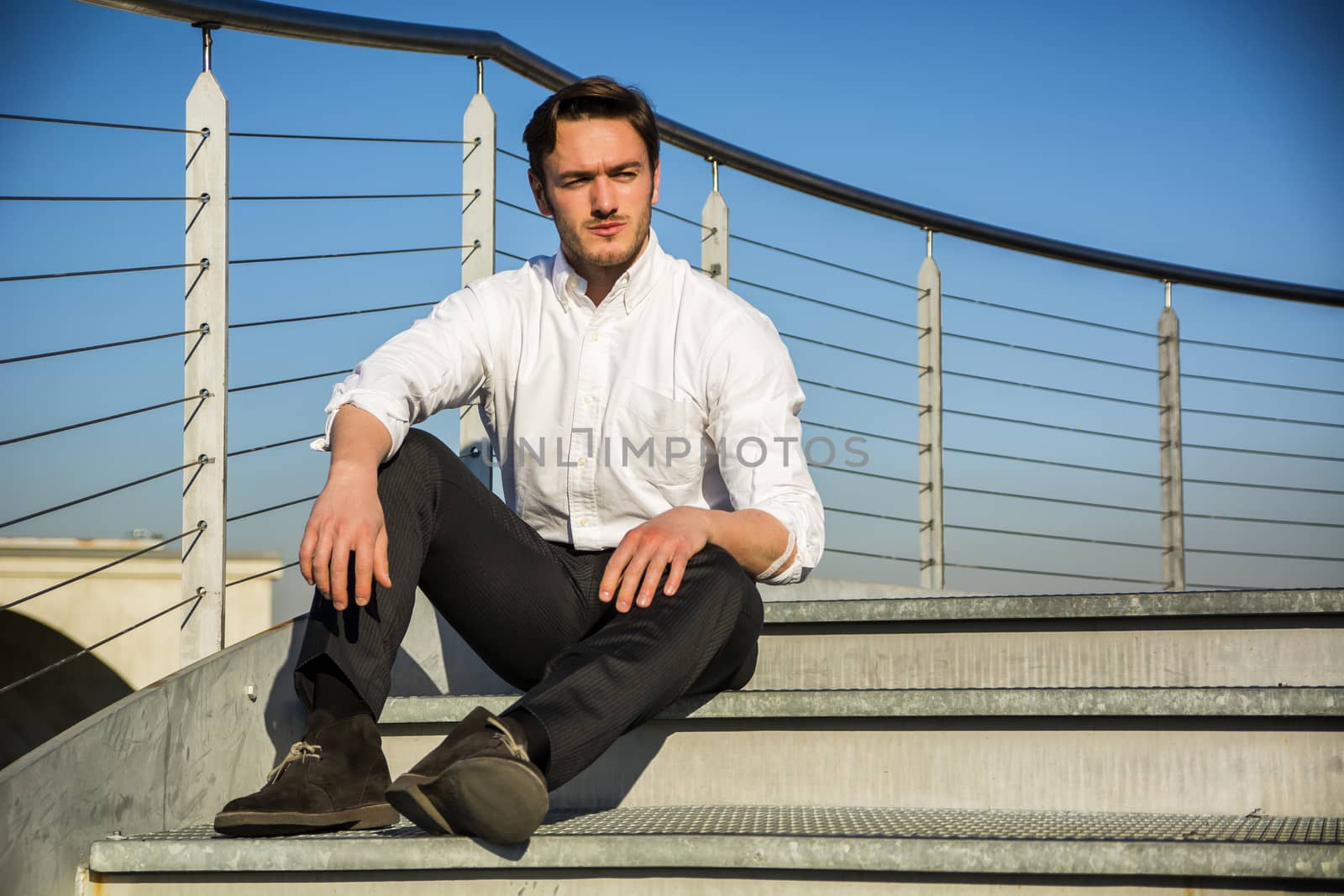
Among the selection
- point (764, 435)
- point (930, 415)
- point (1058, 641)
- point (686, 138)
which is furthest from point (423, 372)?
point (930, 415)

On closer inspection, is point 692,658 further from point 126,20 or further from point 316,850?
point 126,20

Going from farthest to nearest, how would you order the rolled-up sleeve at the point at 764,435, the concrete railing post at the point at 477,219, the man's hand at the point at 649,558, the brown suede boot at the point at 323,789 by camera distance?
1. the concrete railing post at the point at 477,219
2. the rolled-up sleeve at the point at 764,435
3. the man's hand at the point at 649,558
4. the brown suede boot at the point at 323,789

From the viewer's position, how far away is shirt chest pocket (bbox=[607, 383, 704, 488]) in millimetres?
1597

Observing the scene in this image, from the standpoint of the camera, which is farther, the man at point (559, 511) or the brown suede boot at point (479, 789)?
the man at point (559, 511)

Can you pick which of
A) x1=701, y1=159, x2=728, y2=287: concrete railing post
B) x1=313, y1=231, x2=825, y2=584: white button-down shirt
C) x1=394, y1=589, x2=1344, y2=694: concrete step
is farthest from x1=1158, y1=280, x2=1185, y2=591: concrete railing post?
x1=313, y1=231, x2=825, y2=584: white button-down shirt

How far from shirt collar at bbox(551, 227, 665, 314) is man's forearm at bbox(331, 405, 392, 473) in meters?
0.44

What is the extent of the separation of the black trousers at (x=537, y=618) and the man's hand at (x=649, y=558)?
3 cm

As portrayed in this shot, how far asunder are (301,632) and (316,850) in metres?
0.51

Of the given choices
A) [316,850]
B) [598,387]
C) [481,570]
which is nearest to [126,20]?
[598,387]

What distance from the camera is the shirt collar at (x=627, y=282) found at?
65.6 inches

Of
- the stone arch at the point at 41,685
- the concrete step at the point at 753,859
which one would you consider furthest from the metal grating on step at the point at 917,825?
the stone arch at the point at 41,685

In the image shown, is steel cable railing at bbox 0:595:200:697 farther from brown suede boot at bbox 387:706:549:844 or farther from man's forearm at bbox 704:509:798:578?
man's forearm at bbox 704:509:798:578

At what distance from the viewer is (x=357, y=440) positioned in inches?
50.0

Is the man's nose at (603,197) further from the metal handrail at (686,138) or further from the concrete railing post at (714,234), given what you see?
the concrete railing post at (714,234)
